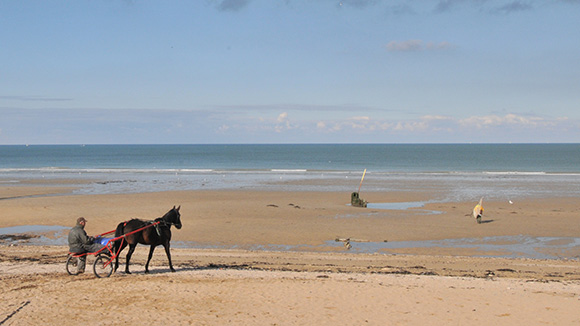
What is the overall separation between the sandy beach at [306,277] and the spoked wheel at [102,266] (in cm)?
21

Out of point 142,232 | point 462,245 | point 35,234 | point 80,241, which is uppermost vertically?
point 142,232

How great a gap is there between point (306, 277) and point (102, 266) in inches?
195

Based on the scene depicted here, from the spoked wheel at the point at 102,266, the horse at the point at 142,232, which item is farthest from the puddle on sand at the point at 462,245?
the horse at the point at 142,232

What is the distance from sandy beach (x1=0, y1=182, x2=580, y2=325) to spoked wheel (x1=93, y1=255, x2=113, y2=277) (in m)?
0.21

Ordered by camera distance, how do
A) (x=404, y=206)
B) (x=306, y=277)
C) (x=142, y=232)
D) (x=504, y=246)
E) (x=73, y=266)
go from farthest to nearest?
(x=404, y=206), (x=504, y=246), (x=73, y=266), (x=306, y=277), (x=142, y=232)

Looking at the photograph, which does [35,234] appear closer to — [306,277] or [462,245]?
[306,277]

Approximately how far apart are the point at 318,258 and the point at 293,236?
15.0ft

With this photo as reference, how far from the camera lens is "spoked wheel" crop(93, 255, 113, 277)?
1181 cm

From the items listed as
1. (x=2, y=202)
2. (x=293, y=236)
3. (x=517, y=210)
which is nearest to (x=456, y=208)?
(x=517, y=210)

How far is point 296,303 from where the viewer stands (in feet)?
33.4

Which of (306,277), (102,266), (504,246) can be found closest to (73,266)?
(102,266)

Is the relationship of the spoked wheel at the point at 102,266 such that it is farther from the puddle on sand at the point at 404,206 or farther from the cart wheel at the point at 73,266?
the puddle on sand at the point at 404,206

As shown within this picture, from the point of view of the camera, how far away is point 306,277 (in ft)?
41.2

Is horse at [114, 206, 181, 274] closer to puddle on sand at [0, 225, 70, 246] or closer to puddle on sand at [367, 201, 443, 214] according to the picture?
puddle on sand at [0, 225, 70, 246]
